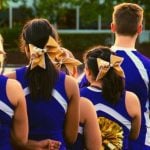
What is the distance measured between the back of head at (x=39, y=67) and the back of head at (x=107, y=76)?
1.40ft

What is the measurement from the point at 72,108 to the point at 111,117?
443mm

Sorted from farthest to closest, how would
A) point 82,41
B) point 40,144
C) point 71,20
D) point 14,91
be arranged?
1. point 71,20
2. point 82,41
3. point 40,144
4. point 14,91

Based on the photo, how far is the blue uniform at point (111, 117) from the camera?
4.04 metres

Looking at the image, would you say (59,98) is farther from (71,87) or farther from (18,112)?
(18,112)

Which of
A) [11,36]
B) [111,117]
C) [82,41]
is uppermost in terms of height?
[111,117]

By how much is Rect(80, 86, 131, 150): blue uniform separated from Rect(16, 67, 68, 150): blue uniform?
417 mm

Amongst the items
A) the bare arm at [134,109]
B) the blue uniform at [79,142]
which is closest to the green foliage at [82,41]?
the bare arm at [134,109]

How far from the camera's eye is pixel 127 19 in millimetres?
4539

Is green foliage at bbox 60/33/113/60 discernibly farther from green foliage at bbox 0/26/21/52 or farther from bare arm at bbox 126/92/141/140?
bare arm at bbox 126/92/141/140

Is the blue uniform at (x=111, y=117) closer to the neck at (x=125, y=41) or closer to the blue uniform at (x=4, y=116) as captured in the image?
the neck at (x=125, y=41)

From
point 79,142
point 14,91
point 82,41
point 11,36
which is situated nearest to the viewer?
point 14,91

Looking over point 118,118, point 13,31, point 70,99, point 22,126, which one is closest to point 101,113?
point 118,118

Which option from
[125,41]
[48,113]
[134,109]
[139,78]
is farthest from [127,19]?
[48,113]

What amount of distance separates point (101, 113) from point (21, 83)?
67cm
